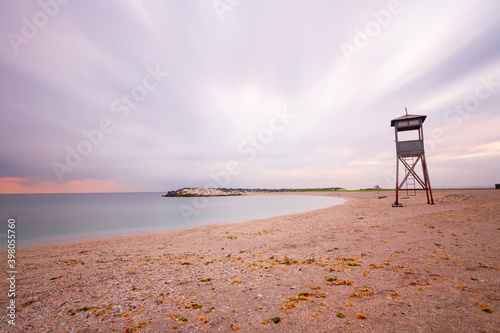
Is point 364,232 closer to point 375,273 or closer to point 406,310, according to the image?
point 375,273

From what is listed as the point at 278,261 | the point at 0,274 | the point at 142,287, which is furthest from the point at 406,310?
the point at 0,274

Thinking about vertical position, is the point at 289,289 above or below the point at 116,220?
above

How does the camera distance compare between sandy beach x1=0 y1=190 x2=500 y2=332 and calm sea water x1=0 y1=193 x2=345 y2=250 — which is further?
calm sea water x1=0 y1=193 x2=345 y2=250

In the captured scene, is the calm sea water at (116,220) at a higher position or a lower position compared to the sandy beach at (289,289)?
lower

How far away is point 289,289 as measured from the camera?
5605 millimetres

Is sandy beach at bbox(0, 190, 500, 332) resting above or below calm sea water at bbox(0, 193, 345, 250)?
above

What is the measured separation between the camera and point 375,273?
6070 mm

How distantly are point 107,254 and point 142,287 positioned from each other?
7.46m

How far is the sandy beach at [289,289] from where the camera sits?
402 cm

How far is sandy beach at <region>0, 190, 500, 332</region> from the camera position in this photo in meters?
4.02

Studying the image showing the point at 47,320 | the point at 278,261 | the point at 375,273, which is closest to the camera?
the point at 47,320

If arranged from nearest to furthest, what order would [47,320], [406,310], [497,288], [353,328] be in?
[353,328], [406,310], [497,288], [47,320]

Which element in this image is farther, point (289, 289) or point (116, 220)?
point (116, 220)

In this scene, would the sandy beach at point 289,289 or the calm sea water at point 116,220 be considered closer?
the sandy beach at point 289,289
